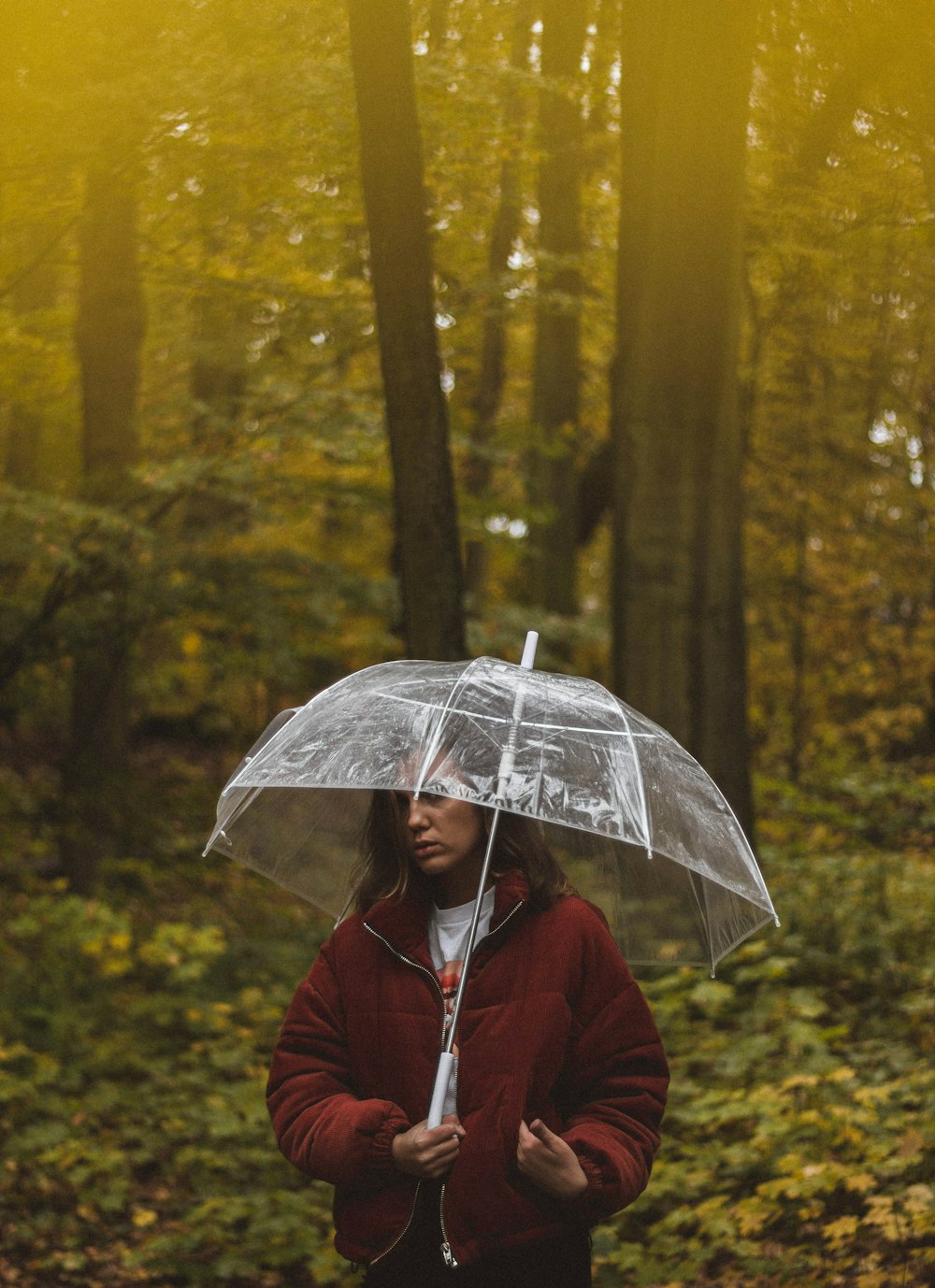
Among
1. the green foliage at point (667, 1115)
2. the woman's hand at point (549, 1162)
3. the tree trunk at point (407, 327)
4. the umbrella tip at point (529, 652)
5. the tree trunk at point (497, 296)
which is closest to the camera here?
the woman's hand at point (549, 1162)

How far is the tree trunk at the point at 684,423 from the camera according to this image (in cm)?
686

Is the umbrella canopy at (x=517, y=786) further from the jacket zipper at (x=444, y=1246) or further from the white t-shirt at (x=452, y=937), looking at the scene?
the jacket zipper at (x=444, y=1246)

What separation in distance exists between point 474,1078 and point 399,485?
4.62 metres

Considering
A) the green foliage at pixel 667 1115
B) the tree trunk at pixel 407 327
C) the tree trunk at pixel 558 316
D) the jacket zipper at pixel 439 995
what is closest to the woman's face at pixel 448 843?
the jacket zipper at pixel 439 995

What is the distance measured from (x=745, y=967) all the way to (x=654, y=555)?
2.35 metres

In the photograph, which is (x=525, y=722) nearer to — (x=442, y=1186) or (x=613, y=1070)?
(x=613, y=1070)

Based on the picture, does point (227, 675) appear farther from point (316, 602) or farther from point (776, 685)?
point (776, 685)

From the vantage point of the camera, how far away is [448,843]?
261cm

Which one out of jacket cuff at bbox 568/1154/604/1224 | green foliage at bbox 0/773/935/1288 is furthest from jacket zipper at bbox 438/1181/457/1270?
green foliage at bbox 0/773/935/1288

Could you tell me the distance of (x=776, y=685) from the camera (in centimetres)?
1766

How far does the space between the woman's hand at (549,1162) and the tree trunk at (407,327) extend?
4.56 meters

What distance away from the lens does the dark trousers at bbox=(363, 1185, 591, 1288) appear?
245 cm

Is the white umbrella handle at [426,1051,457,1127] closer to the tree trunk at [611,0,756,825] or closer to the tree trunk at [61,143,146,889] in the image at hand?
the tree trunk at [611,0,756,825]

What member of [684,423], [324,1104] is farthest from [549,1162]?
[684,423]
